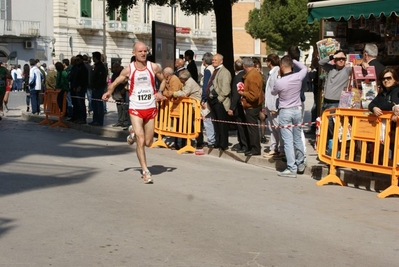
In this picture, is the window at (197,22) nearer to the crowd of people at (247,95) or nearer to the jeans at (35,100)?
the jeans at (35,100)

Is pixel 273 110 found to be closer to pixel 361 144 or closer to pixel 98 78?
pixel 361 144

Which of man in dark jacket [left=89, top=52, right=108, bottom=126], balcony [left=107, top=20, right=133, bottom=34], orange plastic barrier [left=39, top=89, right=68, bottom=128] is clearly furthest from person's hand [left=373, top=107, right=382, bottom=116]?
balcony [left=107, top=20, right=133, bottom=34]

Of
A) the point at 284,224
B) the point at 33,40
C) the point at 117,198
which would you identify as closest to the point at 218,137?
the point at 117,198

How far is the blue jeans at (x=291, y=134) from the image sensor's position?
12.1 meters

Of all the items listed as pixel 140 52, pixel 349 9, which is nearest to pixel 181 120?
pixel 349 9

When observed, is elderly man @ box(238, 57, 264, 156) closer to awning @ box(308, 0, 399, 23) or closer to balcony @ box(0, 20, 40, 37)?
awning @ box(308, 0, 399, 23)

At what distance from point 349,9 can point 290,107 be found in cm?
261

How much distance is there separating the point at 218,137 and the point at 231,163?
1305 millimetres

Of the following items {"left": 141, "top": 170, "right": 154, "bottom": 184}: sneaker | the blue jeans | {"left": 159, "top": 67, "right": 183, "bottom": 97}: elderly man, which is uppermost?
{"left": 159, "top": 67, "right": 183, "bottom": 97}: elderly man

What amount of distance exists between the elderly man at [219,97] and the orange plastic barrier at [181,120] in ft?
1.41

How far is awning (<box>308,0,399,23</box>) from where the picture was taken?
41.5ft

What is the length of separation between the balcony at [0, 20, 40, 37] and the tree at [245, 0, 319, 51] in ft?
63.5

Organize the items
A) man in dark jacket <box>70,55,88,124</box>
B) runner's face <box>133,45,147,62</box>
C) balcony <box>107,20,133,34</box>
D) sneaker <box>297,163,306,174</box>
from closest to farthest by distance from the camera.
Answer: runner's face <box>133,45,147,62</box> < sneaker <box>297,163,306,174</box> < man in dark jacket <box>70,55,88,124</box> < balcony <box>107,20,133,34</box>

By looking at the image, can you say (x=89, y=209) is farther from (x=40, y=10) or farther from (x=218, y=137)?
(x=40, y=10)
